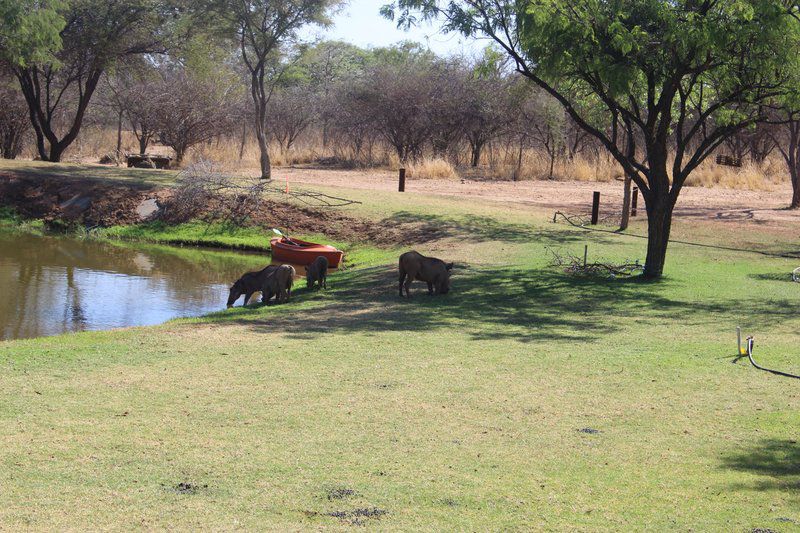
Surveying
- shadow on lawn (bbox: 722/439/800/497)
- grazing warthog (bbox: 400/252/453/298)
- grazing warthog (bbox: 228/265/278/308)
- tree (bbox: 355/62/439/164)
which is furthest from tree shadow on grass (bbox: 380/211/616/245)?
tree (bbox: 355/62/439/164)

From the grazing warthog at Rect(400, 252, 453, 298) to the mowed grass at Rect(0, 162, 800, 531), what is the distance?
3.55 feet

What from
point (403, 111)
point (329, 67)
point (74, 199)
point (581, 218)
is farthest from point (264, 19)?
point (329, 67)

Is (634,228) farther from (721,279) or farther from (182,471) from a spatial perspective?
(182,471)

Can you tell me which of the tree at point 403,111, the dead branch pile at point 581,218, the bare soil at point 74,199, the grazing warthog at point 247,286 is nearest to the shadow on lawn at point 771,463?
the grazing warthog at point 247,286

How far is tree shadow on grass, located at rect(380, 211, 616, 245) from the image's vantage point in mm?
23891

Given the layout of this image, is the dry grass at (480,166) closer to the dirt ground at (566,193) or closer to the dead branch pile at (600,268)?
the dirt ground at (566,193)

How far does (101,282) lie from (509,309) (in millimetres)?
10374

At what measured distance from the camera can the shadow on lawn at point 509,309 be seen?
12.8m

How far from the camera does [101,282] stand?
2041 centimetres

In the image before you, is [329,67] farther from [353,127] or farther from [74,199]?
[74,199]

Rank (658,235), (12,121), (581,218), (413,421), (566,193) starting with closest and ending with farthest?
(413,421) < (658,235) < (581,218) < (566,193) < (12,121)

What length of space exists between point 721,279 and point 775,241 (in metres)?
8.46

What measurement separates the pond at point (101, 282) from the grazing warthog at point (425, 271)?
412cm

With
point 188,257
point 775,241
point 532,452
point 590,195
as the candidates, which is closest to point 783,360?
point 532,452
